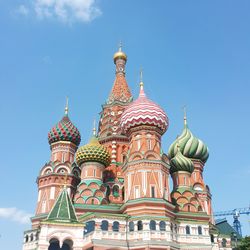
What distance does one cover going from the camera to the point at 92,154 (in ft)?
112

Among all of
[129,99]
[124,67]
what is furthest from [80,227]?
[124,67]

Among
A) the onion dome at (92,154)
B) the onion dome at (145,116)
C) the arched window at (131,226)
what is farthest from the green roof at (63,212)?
the onion dome at (145,116)

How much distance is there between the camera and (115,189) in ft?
115

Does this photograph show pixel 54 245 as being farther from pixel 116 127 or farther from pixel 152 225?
pixel 116 127

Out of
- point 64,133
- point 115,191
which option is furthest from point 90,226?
point 64,133

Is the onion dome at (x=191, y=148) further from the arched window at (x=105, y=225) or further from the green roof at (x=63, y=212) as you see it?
the green roof at (x=63, y=212)

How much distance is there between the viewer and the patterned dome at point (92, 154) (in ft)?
112

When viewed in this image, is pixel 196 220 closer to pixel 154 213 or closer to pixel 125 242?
pixel 154 213

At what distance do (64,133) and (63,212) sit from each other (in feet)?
43.0

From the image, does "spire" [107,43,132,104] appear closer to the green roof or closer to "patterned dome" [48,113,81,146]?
"patterned dome" [48,113,81,146]

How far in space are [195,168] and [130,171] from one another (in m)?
10.1

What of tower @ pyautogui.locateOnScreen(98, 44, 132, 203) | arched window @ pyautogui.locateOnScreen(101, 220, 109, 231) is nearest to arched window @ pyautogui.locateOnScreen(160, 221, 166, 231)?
arched window @ pyautogui.locateOnScreen(101, 220, 109, 231)

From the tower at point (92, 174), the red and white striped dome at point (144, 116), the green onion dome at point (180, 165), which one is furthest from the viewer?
the green onion dome at point (180, 165)

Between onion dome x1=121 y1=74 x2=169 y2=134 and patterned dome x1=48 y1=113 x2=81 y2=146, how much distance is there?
6.28 m
